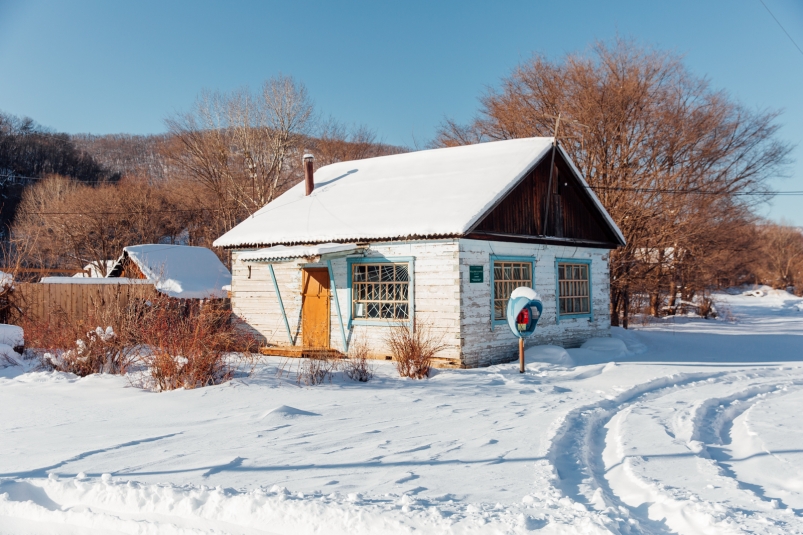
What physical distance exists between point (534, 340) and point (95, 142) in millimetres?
71179

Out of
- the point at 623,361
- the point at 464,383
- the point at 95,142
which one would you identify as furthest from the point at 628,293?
the point at 95,142

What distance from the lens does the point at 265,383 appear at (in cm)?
1016

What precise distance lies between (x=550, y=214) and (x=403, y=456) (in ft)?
36.6

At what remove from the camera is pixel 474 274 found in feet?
44.8

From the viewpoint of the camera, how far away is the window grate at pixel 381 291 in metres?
14.2

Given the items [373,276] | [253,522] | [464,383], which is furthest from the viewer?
[373,276]

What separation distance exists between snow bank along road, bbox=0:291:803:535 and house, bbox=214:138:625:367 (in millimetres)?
2687

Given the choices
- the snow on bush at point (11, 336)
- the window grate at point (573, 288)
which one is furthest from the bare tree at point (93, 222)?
the window grate at point (573, 288)

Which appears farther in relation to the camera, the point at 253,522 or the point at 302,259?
the point at 302,259

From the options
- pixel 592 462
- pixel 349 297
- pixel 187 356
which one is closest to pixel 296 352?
pixel 349 297

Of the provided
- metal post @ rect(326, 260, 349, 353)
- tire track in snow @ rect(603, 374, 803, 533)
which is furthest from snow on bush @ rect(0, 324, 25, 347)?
tire track in snow @ rect(603, 374, 803, 533)

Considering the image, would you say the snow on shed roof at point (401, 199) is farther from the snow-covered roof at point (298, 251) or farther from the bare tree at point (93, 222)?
the bare tree at point (93, 222)

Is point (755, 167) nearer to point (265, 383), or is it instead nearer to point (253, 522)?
point (265, 383)

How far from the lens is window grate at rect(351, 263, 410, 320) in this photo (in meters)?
14.2
